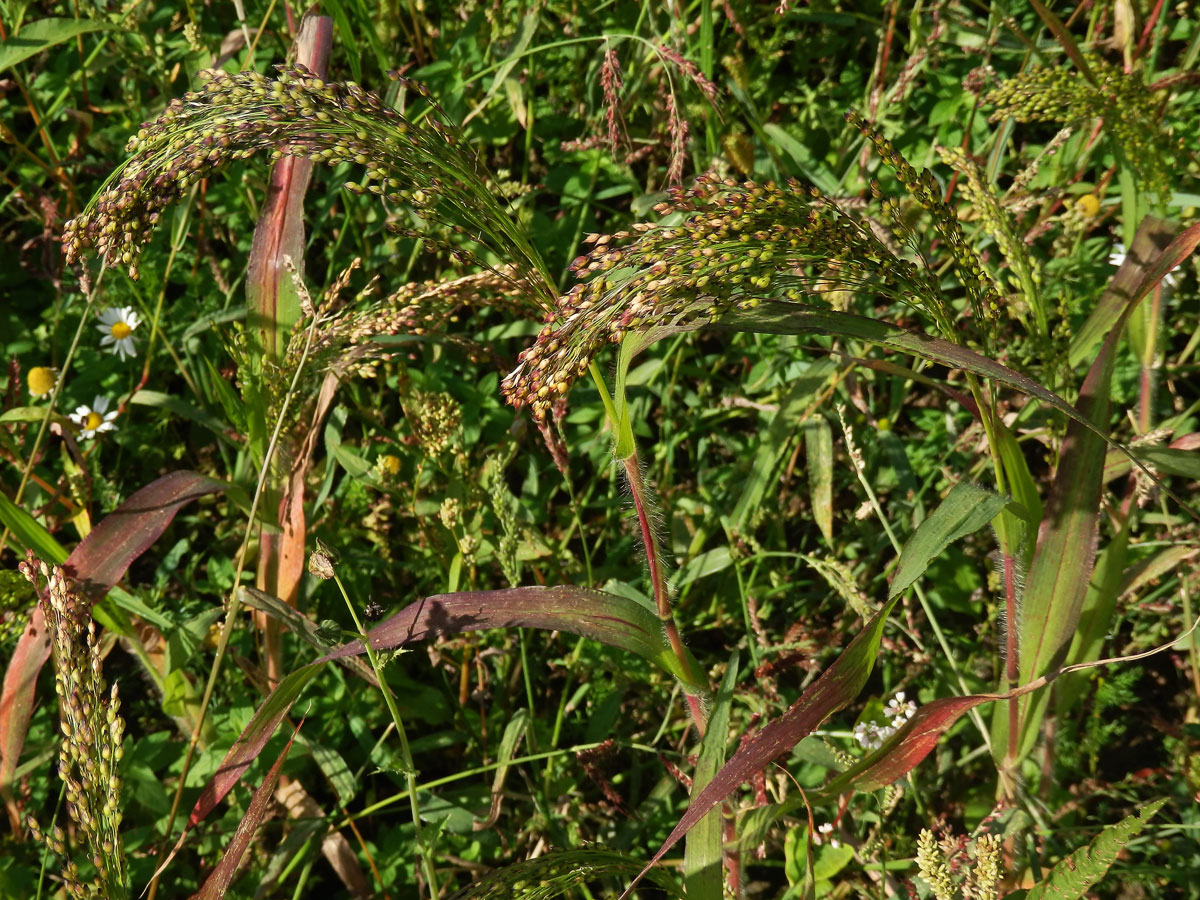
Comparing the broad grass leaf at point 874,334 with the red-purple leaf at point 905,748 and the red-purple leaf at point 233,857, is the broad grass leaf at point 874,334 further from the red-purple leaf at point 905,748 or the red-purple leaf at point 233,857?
the red-purple leaf at point 233,857

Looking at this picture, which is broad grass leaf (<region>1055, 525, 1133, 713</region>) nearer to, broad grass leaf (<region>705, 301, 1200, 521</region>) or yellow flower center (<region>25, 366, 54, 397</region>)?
broad grass leaf (<region>705, 301, 1200, 521</region>)

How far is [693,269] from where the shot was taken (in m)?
1.10

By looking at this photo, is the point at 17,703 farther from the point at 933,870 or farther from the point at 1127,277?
the point at 1127,277

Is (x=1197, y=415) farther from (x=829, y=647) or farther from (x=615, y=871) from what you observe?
(x=615, y=871)

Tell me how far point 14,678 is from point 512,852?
3.62ft

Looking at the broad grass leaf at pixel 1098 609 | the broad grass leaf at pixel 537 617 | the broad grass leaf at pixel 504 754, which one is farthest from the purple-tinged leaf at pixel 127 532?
the broad grass leaf at pixel 1098 609

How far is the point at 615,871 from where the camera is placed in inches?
60.7

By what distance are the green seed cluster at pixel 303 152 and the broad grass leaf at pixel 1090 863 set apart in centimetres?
109

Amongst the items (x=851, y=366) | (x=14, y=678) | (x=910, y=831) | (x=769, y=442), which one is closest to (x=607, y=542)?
(x=769, y=442)

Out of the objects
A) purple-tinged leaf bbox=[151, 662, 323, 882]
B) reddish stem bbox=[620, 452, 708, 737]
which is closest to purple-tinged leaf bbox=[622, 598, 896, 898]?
reddish stem bbox=[620, 452, 708, 737]

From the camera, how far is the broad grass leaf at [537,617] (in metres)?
1.47

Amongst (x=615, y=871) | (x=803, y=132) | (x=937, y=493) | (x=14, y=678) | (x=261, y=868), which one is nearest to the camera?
(x=615, y=871)

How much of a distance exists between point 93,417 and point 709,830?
200cm

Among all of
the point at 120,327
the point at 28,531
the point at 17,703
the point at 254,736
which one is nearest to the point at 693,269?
the point at 254,736
